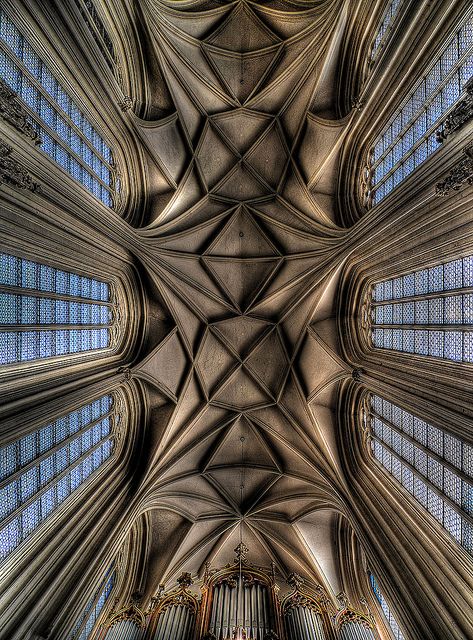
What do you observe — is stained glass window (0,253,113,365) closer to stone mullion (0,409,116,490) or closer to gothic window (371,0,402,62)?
stone mullion (0,409,116,490)

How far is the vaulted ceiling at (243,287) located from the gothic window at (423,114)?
236cm

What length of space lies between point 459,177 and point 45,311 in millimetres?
9835

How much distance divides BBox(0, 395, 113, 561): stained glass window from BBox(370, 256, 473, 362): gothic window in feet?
32.1

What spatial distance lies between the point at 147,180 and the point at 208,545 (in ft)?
49.9

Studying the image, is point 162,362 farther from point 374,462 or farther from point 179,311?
point 374,462

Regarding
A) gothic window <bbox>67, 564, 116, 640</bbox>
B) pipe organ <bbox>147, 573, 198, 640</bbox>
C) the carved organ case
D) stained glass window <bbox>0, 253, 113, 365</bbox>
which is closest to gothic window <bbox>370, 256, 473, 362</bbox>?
the carved organ case

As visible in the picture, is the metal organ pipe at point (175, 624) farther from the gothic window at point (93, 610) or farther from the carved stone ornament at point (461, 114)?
the carved stone ornament at point (461, 114)

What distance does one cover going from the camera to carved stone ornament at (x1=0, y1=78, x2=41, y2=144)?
8.27 meters

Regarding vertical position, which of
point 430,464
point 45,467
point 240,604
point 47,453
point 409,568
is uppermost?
point 47,453

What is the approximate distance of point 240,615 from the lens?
14016mm

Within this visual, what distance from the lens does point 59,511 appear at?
12.7 m

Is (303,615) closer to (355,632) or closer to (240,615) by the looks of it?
(355,632)

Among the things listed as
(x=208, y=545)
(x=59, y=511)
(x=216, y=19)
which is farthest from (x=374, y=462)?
(x=216, y=19)

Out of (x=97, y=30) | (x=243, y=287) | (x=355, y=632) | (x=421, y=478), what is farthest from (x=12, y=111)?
(x=355, y=632)
